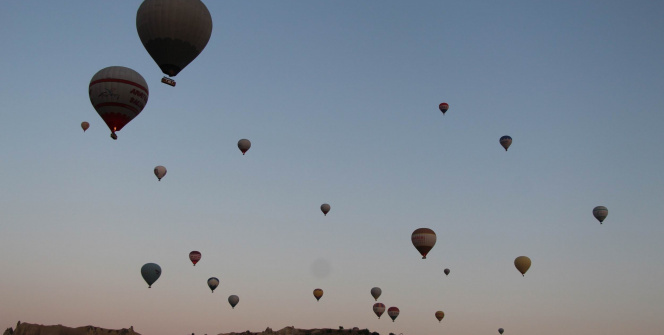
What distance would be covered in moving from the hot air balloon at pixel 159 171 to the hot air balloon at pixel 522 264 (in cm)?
3653

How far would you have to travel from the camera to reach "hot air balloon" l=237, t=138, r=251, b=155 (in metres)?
55.0

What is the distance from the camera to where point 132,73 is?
33594 mm

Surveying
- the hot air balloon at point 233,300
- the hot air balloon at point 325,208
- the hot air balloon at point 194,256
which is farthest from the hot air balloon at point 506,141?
the hot air balloon at point 233,300

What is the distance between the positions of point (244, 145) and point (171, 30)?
80.1ft

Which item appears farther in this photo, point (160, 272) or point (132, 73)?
point (160, 272)

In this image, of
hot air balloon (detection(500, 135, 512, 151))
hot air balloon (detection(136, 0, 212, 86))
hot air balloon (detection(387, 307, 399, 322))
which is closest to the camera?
hot air balloon (detection(136, 0, 212, 86))

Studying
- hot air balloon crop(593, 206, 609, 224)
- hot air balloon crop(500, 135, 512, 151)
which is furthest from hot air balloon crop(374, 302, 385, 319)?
hot air balloon crop(593, 206, 609, 224)

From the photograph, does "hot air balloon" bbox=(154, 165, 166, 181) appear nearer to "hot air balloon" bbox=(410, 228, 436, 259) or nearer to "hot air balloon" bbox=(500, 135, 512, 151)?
"hot air balloon" bbox=(410, 228, 436, 259)

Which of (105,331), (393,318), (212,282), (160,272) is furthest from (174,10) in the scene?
(105,331)

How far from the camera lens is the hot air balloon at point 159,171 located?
54366mm

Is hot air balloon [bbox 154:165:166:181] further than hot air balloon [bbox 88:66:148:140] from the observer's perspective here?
Yes

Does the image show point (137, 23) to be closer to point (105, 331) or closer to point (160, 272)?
point (160, 272)

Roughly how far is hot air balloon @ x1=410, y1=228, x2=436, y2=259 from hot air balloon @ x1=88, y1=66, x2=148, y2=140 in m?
26.9

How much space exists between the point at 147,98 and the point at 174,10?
238 inches
